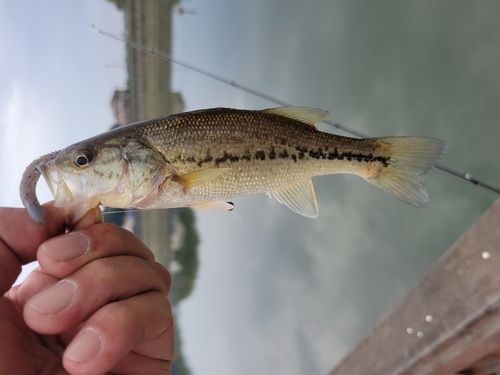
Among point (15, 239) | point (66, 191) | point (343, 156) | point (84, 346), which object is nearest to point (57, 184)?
point (66, 191)

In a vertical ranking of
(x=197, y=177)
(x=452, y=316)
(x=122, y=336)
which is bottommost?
(x=452, y=316)

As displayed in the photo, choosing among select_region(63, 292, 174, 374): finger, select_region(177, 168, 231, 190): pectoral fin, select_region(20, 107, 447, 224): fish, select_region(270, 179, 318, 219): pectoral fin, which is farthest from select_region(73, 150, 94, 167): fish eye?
select_region(270, 179, 318, 219): pectoral fin

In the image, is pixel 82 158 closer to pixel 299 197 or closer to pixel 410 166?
pixel 299 197

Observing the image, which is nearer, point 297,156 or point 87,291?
point 87,291

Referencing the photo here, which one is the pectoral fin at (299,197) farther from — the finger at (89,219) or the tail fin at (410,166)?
the finger at (89,219)

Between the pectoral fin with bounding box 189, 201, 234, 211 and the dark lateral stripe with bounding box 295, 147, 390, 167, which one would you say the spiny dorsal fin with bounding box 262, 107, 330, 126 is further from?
the pectoral fin with bounding box 189, 201, 234, 211

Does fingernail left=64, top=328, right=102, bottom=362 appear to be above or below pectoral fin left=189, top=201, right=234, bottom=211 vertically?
below

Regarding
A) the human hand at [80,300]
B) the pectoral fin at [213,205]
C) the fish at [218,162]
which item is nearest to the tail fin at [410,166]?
the fish at [218,162]

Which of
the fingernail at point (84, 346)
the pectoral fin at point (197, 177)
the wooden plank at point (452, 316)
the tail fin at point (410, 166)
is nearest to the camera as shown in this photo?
the fingernail at point (84, 346)
